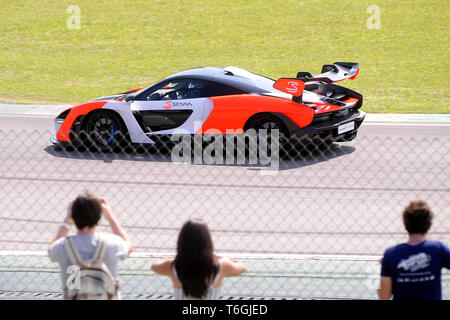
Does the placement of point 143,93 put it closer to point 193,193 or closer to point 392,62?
point 193,193

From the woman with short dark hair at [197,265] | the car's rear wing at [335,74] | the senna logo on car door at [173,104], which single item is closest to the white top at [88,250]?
the woman with short dark hair at [197,265]

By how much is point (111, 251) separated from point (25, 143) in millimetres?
7893

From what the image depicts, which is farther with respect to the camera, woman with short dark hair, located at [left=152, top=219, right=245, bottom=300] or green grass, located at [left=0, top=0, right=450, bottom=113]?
green grass, located at [left=0, top=0, right=450, bottom=113]

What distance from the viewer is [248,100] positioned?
33.8 feet

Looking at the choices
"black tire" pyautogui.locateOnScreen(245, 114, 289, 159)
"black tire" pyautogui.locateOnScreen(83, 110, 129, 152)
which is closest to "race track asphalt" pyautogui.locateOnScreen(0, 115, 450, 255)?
"black tire" pyautogui.locateOnScreen(83, 110, 129, 152)

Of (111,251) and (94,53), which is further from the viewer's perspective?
(94,53)

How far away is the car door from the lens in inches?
412

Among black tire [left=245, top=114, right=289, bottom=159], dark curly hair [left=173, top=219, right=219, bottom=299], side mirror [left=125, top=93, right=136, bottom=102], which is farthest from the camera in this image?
side mirror [left=125, top=93, right=136, bottom=102]

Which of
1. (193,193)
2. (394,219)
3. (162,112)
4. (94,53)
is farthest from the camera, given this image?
(94,53)

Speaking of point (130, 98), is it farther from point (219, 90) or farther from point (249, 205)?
point (249, 205)

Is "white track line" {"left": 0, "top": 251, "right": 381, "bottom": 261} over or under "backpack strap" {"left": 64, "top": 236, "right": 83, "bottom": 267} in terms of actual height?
under

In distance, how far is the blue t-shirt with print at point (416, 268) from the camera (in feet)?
13.5

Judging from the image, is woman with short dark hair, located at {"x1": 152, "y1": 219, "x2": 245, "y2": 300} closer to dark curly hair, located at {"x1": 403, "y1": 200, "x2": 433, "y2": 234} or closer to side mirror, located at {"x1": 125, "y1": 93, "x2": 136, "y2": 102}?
dark curly hair, located at {"x1": 403, "y1": 200, "x2": 433, "y2": 234}
